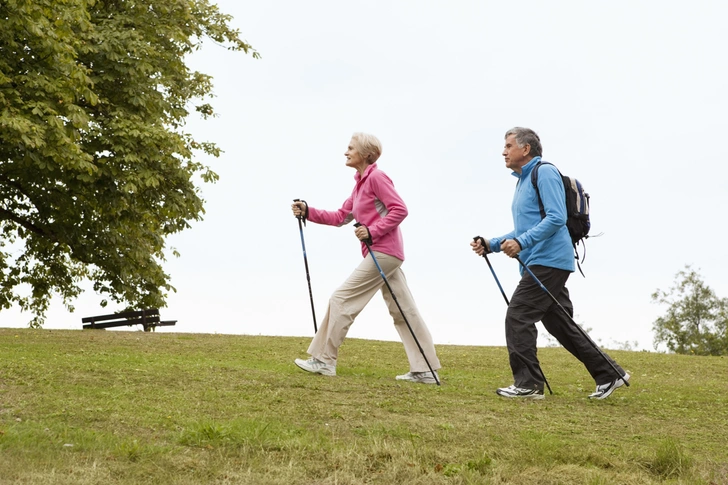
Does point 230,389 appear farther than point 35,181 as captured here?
No

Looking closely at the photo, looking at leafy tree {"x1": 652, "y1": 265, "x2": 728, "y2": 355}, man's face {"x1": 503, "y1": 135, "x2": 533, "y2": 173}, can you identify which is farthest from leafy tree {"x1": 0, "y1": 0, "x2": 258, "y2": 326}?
leafy tree {"x1": 652, "y1": 265, "x2": 728, "y2": 355}

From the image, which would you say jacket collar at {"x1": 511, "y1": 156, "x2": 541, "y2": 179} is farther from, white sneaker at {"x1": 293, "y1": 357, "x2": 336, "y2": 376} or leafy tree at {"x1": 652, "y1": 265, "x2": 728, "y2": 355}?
leafy tree at {"x1": 652, "y1": 265, "x2": 728, "y2": 355}

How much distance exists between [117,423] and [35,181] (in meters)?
15.7

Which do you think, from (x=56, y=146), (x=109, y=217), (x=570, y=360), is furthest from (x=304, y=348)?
(x=109, y=217)

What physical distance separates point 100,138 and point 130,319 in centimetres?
685

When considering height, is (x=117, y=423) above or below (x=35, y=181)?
below

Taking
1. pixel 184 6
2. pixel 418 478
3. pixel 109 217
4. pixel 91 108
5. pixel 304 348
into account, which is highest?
pixel 184 6

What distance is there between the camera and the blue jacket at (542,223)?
8117 mm

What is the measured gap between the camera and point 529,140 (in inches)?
340

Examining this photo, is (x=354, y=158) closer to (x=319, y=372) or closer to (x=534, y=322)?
(x=319, y=372)

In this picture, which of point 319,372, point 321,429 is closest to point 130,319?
point 319,372

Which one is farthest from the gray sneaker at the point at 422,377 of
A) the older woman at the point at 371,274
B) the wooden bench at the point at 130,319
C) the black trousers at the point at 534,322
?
the wooden bench at the point at 130,319

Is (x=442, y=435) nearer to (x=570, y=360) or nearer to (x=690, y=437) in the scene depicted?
(x=690, y=437)

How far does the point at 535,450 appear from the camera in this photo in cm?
598
